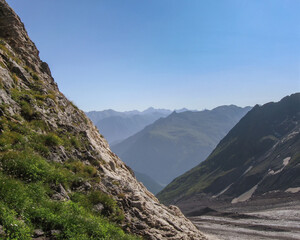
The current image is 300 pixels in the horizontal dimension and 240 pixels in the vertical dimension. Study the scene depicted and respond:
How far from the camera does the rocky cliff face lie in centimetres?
1393

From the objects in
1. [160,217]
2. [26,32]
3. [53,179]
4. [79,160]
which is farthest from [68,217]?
[26,32]

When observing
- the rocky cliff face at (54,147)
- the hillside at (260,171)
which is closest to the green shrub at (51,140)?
the rocky cliff face at (54,147)

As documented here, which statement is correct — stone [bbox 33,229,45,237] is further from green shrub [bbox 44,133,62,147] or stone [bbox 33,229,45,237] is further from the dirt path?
the dirt path

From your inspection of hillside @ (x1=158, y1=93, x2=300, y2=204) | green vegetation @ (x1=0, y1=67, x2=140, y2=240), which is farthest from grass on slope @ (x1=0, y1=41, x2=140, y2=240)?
hillside @ (x1=158, y1=93, x2=300, y2=204)

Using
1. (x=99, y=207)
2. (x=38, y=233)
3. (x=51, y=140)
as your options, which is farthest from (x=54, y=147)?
(x=38, y=233)

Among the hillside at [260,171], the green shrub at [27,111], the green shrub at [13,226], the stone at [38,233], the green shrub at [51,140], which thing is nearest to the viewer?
the green shrub at [13,226]

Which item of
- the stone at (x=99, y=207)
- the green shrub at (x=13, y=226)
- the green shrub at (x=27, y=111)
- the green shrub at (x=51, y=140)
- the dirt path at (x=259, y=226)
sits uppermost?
the green shrub at (x=27, y=111)

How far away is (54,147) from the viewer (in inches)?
670

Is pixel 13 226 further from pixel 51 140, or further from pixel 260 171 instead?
pixel 260 171

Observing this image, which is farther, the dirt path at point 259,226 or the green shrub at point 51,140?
the dirt path at point 259,226

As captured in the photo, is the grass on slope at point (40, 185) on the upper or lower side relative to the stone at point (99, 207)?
upper

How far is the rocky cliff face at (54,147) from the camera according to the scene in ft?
45.7

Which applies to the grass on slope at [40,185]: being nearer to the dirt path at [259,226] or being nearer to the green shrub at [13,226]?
the green shrub at [13,226]

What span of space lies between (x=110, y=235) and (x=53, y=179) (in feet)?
14.4
